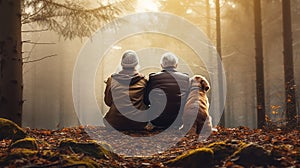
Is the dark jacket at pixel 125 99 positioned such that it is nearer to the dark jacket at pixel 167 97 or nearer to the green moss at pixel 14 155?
the dark jacket at pixel 167 97

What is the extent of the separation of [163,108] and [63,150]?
364 centimetres

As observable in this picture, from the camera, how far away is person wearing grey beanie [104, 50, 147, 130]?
8.40m

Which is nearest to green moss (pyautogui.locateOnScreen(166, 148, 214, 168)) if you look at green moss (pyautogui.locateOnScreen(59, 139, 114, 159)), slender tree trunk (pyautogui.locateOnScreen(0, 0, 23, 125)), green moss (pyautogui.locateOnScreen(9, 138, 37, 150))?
green moss (pyautogui.locateOnScreen(59, 139, 114, 159))

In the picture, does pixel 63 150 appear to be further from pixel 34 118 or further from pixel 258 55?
pixel 34 118

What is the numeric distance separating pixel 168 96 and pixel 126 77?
111 centimetres

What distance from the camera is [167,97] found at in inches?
337

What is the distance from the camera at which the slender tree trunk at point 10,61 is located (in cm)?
797

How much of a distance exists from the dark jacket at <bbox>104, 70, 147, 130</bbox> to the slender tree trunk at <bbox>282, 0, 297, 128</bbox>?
5021mm

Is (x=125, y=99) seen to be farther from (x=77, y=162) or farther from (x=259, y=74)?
(x=259, y=74)

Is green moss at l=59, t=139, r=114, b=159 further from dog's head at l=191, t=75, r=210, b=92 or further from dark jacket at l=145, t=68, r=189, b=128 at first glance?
dog's head at l=191, t=75, r=210, b=92

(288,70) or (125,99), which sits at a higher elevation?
(288,70)

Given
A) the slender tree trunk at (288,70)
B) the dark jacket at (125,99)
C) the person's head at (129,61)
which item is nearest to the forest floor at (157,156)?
the dark jacket at (125,99)

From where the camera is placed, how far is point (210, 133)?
803cm

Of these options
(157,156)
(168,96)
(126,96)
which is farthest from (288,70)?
(157,156)
